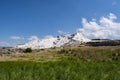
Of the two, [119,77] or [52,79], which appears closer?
[52,79]

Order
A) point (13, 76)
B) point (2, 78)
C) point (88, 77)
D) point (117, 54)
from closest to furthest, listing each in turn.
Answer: point (2, 78) < point (13, 76) < point (88, 77) < point (117, 54)

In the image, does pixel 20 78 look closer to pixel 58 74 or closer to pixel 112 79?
pixel 58 74

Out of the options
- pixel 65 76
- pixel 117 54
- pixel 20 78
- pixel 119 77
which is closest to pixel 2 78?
pixel 20 78

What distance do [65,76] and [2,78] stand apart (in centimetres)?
543

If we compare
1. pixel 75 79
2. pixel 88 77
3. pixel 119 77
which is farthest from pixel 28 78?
pixel 119 77

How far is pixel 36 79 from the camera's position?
77.0ft

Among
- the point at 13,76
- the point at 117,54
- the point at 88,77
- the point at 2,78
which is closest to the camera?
the point at 2,78

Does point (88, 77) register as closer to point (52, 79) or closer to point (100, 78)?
point (100, 78)

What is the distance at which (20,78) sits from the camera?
24062 millimetres

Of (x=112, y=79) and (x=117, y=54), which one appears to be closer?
(x=112, y=79)

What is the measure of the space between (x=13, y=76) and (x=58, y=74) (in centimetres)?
456

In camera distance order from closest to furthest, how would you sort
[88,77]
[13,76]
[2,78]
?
[2,78]
[13,76]
[88,77]

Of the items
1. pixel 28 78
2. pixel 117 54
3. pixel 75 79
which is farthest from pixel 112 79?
pixel 117 54

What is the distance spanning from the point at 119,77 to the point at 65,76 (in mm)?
4533
